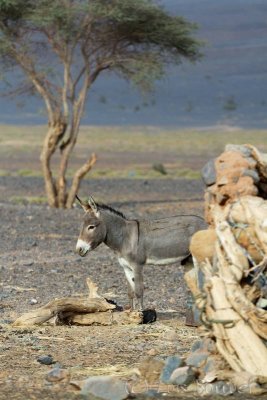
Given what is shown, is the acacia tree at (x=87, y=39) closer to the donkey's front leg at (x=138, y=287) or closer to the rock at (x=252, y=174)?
the donkey's front leg at (x=138, y=287)

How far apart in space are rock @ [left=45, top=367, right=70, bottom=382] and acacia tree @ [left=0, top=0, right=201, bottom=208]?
65.8 feet

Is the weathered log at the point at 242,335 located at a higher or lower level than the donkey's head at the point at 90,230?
higher

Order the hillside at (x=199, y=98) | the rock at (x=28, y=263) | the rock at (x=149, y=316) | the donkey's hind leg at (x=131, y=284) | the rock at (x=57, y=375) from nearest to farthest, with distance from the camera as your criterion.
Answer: the rock at (x=57, y=375), the rock at (x=149, y=316), the donkey's hind leg at (x=131, y=284), the rock at (x=28, y=263), the hillside at (x=199, y=98)

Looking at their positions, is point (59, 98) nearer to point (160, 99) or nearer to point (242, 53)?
point (160, 99)

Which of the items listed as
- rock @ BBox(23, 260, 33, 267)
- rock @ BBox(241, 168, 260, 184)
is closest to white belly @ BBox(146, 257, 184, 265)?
rock @ BBox(241, 168, 260, 184)

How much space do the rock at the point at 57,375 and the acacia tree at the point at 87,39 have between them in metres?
20.1

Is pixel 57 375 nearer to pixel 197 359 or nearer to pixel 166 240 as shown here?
pixel 197 359

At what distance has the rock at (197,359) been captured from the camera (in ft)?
32.5

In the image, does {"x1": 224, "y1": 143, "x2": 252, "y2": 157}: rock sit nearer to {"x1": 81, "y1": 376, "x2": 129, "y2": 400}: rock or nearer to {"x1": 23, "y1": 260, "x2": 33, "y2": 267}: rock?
{"x1": 81, "y1": 376, "x2": 129, "y2": 400}: rock

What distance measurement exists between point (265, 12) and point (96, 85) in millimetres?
44997

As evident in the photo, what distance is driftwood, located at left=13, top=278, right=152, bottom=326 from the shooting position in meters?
12.3

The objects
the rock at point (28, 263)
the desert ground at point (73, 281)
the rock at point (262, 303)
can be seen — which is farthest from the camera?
the rock at point (28, 263)

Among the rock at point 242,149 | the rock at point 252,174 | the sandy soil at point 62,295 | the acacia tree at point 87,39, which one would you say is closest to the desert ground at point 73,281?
the sandy soil at point 62,295

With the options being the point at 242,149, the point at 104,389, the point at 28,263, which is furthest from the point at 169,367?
the point at 28,263
